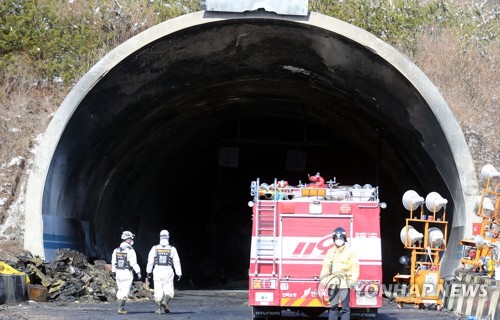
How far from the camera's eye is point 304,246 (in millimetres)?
15852

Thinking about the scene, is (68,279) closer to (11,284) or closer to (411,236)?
(11,284)

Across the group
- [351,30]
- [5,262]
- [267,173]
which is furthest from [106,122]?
[267,173]

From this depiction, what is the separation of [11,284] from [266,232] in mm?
6868

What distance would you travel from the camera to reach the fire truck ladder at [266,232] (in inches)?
623

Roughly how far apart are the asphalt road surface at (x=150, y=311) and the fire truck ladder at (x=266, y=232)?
2556 millimetres

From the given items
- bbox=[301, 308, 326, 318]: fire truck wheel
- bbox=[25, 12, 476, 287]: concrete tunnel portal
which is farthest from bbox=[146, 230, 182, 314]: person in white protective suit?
bbox=[25, 12, 476, 287]: concrete tunnel portal

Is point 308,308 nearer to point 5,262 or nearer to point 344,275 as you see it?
point 344,275

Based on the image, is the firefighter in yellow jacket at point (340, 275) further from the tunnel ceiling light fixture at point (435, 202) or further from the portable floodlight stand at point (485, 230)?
the tunnel ceiling light fixture at point (435, 202)

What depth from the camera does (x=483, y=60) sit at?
2872cm

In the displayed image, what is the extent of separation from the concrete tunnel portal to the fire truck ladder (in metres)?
6.75

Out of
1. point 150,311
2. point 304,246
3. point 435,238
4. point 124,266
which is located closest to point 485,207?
point 435,238

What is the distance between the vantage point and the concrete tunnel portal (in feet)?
71.5

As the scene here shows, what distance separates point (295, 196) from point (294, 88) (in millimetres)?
11293

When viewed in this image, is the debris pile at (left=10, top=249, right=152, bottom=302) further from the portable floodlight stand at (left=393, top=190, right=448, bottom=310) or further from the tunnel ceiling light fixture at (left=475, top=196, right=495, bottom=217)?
the tunnel ceiling light fixture at (left=475, top=196, right=495, bottom=217)
